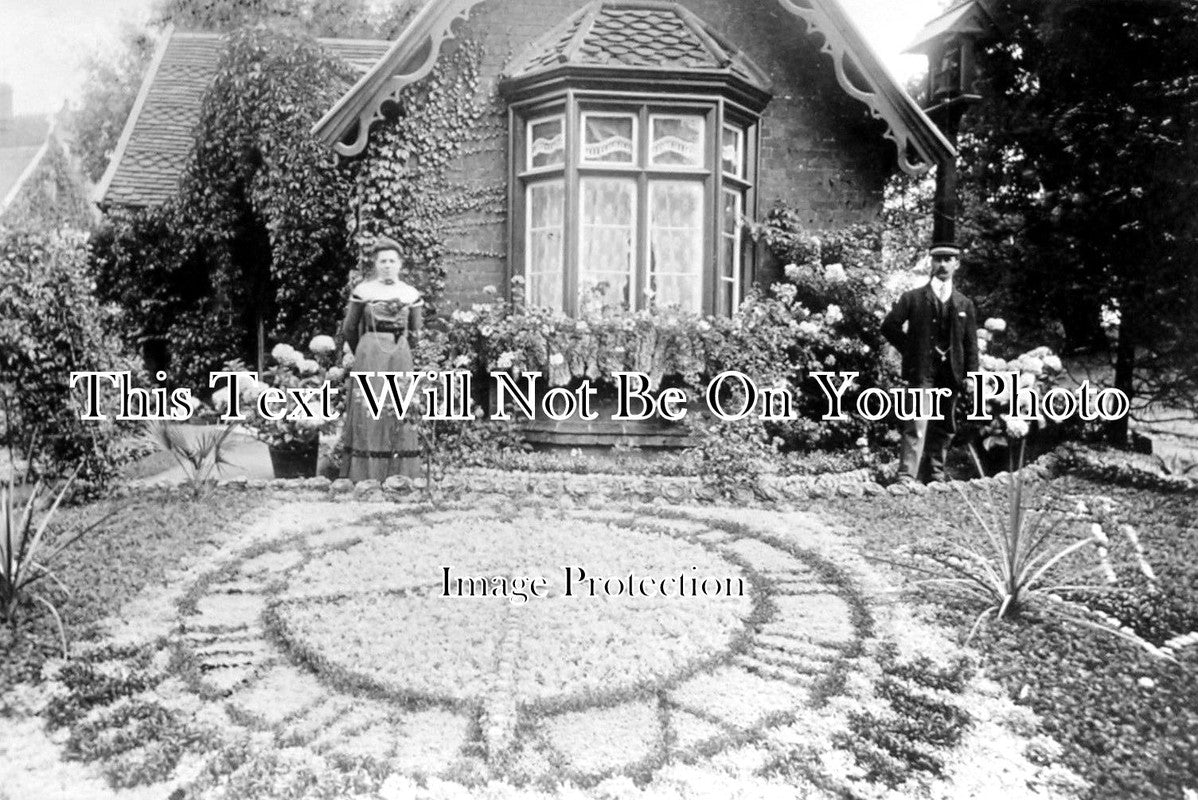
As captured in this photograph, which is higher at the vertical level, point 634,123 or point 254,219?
point 634,123

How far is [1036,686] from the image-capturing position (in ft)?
8.13

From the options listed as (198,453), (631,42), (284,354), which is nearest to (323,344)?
(284,354)

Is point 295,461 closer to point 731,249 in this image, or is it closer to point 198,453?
point 198,453

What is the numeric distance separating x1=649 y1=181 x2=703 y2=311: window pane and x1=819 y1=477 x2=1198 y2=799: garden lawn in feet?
10.6

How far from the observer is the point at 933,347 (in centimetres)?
480

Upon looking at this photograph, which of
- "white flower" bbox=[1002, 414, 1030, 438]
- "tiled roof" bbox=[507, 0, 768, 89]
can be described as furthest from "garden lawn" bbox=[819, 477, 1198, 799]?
"tiled roof" bbox=[507, 0, 768, 89]

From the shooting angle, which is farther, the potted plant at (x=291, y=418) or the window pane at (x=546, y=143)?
the window pane at (x=546, y=143)

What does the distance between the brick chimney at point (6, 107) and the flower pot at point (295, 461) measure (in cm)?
235

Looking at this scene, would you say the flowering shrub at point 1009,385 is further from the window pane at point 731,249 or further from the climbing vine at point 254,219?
the climbing vine at point 254,219

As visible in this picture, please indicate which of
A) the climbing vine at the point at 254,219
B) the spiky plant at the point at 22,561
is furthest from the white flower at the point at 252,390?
the spiky plant at the point at 22,561

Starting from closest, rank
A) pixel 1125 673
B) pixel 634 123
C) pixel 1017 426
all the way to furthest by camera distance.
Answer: pixel 1125 673 < pixel 1017 426 < pixel 634 123

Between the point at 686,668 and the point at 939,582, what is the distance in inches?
45.2

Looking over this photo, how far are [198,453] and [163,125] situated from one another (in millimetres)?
2147

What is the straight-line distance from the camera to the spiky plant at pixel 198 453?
3.97m
